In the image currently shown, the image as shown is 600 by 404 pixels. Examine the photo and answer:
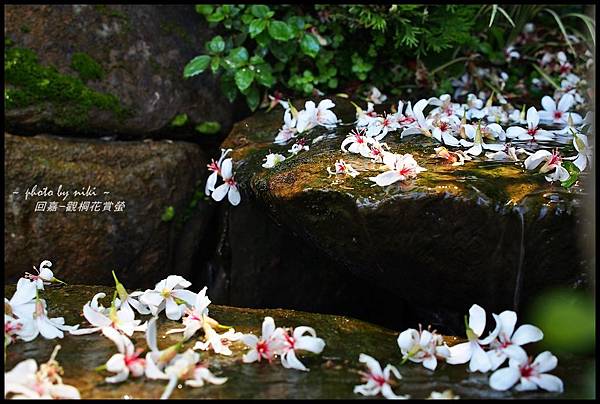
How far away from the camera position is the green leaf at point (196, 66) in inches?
137

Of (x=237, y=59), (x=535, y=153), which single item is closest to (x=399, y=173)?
(x=535, y=153)

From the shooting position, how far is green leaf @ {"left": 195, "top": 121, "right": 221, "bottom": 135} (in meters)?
3.75

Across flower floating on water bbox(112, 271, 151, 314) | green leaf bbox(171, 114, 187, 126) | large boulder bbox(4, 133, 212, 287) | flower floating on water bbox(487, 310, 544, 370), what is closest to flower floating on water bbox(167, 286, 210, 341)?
flower floating on water bbox(112, 271, 151, 314)

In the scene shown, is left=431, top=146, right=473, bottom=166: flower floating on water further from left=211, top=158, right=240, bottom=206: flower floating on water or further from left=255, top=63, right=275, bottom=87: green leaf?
left=255, top=63, right=275, bottom=87: green leaf

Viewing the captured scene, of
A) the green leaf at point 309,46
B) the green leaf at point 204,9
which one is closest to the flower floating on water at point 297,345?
the green leaf at point 309,46

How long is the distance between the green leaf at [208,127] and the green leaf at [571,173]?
1982 millimetres

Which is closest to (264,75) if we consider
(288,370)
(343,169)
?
(343,169)

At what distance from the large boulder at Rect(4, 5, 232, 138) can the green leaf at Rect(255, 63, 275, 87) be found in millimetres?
343

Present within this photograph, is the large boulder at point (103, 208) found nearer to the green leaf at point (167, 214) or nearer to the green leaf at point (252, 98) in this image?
the green leaf at point (167, 214)

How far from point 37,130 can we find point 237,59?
43.1 inches

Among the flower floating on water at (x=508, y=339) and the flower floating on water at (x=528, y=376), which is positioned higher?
the flower floating on water at (x=508, y=339)

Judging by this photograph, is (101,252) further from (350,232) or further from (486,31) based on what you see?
(486,31)

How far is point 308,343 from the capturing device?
192 cm

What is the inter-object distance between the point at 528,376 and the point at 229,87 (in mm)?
2358
